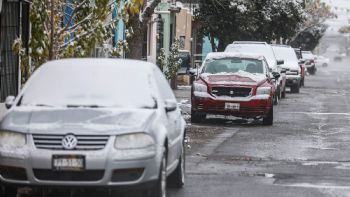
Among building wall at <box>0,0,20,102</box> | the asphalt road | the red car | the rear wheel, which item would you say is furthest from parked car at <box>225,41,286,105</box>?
building wall at <box>0,0,20,102</box>

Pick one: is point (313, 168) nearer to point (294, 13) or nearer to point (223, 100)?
point (223, 100)

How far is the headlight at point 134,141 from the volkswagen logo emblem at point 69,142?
40 centimetres

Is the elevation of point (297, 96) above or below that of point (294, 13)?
below

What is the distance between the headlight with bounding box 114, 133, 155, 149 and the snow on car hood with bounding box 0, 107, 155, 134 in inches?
2.5

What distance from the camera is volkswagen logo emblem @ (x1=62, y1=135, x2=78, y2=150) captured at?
887 centimetres

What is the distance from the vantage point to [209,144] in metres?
16.8

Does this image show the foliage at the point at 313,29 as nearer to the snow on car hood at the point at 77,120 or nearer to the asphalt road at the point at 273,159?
the asphalt road at the point at 273,159

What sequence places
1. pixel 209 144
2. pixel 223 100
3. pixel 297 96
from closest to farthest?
pixel 209 144, pixel 223 100, pixel 297 96

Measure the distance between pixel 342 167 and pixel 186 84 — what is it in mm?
27352

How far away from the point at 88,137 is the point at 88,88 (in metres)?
1.16

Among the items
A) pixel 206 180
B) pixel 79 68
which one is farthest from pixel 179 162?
pixel 79 68

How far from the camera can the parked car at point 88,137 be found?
8.88 metres

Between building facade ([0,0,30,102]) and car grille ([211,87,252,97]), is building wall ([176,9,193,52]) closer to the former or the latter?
car grille ([211,87,252,97])

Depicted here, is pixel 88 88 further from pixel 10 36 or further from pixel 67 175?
pixel 10 36
